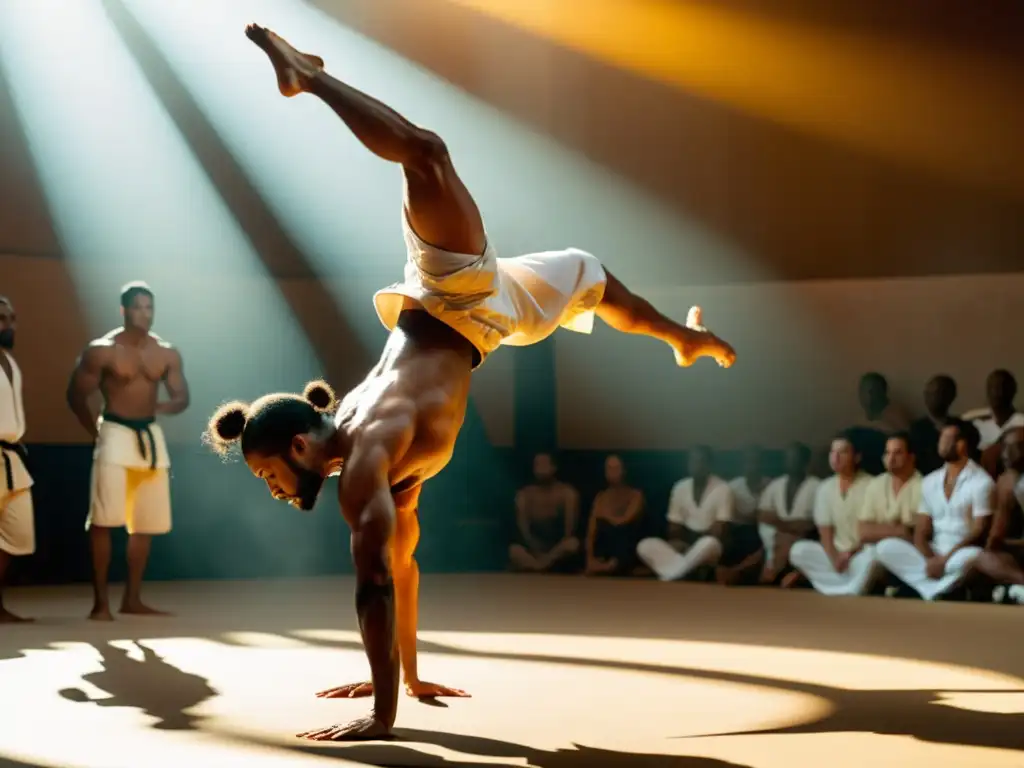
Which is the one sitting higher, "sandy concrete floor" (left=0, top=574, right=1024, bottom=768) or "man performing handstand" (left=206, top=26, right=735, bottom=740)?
"man performing handstand" (left=206, top=26, right=735, bottom=740)

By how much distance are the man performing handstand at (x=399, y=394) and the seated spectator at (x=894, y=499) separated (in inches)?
143

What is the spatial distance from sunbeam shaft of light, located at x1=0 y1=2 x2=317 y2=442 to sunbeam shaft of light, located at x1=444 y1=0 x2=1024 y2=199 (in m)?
2.28

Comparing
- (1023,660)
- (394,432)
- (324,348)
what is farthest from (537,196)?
(394,432)

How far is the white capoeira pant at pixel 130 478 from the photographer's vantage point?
5875 mm

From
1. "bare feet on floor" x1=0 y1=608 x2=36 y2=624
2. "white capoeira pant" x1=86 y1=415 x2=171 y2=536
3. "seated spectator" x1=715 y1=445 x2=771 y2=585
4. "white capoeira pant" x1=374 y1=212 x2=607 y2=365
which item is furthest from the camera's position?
"seated spectator" x1=715 y1=445 x2=771 y2=585

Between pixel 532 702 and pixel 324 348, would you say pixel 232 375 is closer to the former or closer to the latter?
pixel 324 348

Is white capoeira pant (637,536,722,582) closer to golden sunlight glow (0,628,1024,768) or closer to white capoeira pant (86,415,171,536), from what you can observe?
golden sunlight glow (0,628,1024,768)

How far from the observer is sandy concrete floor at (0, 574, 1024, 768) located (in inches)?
115

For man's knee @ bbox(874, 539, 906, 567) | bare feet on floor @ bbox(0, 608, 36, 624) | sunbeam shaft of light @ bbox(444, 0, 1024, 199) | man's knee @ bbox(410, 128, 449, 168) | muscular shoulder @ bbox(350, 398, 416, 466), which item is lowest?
bare feet on floor @ bbox(0, 608, 36, 624)

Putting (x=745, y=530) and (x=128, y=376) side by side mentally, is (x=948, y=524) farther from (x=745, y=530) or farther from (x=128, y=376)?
(x=128, y=376)

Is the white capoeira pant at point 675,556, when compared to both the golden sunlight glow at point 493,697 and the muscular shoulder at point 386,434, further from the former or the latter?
the muscular shoulder at point 386,434

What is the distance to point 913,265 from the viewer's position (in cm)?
849

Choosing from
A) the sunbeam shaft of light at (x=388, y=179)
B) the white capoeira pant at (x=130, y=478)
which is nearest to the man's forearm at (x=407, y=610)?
the white capoeira pant at (x=130, y=478)

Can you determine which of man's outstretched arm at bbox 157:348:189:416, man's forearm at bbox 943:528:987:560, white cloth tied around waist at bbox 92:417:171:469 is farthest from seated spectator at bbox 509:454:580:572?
white cloth tied around waist at bbox 92:417:171:469
